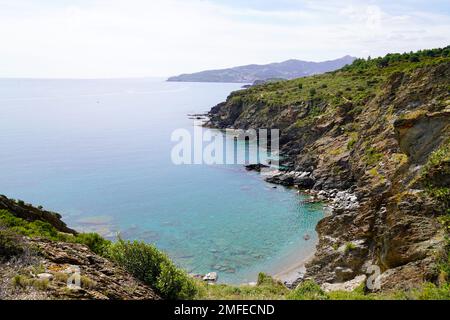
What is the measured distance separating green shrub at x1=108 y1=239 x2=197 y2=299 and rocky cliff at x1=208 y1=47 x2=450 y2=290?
9421 mm

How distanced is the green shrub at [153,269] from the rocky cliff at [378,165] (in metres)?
9.42

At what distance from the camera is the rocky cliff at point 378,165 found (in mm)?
19000

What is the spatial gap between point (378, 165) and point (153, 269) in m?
33.1

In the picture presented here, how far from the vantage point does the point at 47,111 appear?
167000 mm

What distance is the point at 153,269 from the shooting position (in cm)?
1559

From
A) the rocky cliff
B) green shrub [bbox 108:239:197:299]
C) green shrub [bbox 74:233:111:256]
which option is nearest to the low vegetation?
green shrub [bbox 108:239:197:299]

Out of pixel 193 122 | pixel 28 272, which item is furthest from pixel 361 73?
pixel 28 272

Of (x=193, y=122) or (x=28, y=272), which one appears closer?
(x=28, y=272)

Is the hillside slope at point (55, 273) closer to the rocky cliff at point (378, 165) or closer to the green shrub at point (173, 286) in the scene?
the green shrub at point (173, 286)

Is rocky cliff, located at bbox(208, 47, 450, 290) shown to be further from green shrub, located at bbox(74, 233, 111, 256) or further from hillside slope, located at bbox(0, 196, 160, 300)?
green shrub, located at bbox(74, 233, 111, 256)

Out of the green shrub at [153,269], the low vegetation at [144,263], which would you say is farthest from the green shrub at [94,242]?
the green shrub at [153,269]

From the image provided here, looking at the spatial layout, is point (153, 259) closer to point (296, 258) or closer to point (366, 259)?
point (366, 259)

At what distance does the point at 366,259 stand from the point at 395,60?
85.3 metres

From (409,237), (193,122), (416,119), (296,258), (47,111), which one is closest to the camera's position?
(409,237)
